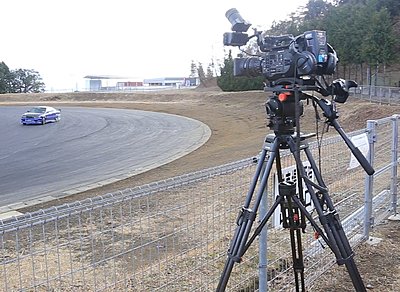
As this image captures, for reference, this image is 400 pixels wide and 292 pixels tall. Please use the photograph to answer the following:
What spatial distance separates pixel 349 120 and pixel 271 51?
20039 millimetres

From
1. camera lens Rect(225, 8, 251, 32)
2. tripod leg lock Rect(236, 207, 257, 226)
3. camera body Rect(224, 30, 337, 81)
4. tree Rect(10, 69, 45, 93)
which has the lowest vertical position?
tripod leg lock Rect(236, 207, 257, 226)

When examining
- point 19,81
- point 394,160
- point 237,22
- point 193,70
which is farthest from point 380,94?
point 19,81

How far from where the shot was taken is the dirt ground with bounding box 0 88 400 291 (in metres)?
4.06

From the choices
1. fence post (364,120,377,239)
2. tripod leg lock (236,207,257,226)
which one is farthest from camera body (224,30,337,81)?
fence post (364,120,377,239)

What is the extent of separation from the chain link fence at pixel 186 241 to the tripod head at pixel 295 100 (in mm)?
Result: 501

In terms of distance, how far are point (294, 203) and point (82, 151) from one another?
590 inches

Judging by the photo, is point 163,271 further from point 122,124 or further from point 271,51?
point 122,124

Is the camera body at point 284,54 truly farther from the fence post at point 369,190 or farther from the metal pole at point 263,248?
the fence post at point 369,190

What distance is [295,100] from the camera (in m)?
2.49

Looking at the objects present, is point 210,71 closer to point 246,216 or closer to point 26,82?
point 26,82

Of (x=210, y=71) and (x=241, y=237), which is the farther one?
(x=210, y=71)

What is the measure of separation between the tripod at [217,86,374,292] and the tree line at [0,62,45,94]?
221ft

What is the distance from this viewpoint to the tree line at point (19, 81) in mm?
64812

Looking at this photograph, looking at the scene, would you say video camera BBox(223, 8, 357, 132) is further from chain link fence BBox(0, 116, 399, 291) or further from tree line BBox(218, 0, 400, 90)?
tree line BBox(218, 0, 400, 90)
